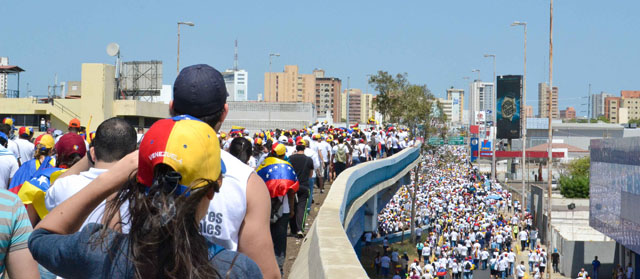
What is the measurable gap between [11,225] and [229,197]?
2.87ft

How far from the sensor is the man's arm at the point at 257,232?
3150 millimetres

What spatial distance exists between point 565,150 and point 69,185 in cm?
10988

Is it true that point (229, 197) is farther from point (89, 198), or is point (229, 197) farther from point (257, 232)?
point (89, 198)

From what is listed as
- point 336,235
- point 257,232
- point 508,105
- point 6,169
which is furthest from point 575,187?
point 257,232

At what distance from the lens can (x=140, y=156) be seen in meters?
2.50

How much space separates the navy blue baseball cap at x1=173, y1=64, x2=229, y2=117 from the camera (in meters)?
3.18

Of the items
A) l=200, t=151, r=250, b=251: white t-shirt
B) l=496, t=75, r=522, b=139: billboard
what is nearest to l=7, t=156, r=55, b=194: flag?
l=200, t=151, r=250, b=251: white t-shirt

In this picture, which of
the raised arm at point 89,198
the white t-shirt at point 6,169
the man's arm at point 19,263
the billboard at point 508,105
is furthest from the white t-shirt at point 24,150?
the billboard at point 508,105

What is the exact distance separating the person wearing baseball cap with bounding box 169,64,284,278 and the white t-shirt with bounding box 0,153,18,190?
4.08 meters

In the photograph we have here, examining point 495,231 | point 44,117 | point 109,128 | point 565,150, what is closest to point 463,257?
point 495,231

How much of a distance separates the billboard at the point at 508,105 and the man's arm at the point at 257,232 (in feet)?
227

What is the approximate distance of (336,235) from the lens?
24.4ft

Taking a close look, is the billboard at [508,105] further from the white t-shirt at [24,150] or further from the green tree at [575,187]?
the white t-shirt at [24,150]

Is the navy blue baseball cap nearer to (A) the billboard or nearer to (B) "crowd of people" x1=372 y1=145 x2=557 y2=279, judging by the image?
(B) "crowd of people" x1=372 y1=145 x2=557 y2=279
